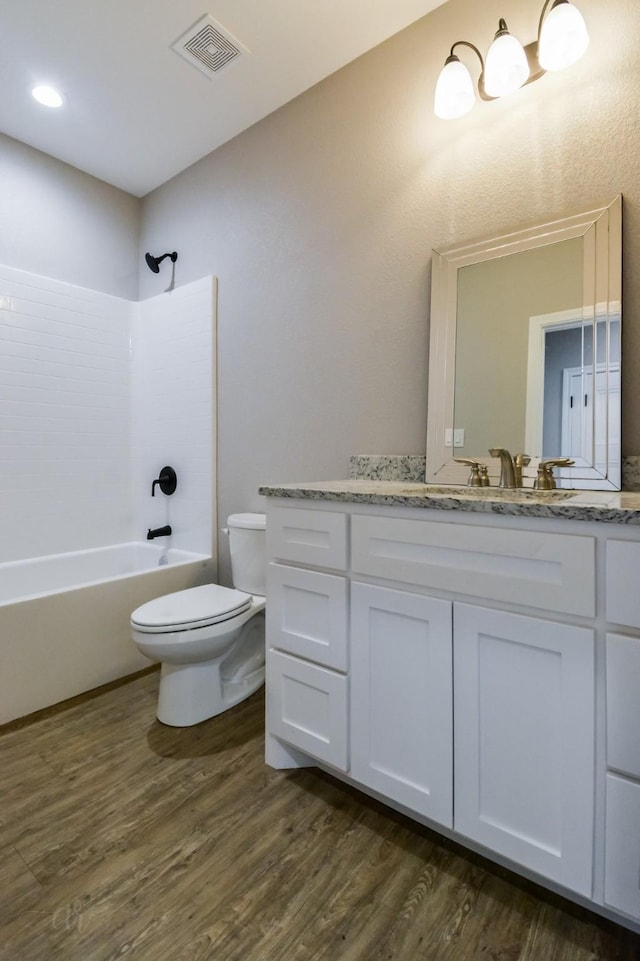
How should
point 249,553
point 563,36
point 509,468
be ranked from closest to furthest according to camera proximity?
point 563,36
point 509,468
point 249,553

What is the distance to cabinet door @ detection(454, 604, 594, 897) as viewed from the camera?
95 cm

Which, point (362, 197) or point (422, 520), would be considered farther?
point (362, 197)

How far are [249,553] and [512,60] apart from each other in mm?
1935

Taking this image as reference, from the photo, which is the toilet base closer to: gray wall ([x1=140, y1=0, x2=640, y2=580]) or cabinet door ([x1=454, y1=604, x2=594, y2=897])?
gray wall ([x1=140, y1=0, x2=640, y2=580])

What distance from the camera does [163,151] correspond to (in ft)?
8.13

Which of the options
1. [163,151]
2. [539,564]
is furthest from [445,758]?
[163,151]

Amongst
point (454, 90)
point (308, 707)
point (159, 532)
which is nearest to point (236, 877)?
point (308, 707)

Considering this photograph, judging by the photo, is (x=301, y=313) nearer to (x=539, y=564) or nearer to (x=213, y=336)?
(x=213, y=336)

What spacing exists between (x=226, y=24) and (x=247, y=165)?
583 mm

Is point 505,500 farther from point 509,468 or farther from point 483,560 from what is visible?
point 509,468

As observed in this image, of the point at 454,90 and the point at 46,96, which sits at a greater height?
the point at 46,96

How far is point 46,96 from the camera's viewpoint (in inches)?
82.3

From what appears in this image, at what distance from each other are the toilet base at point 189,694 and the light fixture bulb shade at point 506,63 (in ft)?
7.20

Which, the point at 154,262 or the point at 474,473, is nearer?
the point at 474,473
